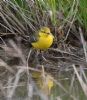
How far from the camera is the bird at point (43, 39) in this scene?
673 cm

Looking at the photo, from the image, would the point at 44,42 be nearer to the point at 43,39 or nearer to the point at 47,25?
the point at 43,39

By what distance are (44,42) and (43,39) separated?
98 millimetres

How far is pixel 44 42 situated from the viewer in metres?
6.87

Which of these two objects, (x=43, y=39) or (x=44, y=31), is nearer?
(x=44, y=31)

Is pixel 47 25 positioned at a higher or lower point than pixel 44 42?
higher

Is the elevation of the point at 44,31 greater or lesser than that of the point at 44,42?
greater

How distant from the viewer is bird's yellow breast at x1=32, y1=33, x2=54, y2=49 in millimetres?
6744

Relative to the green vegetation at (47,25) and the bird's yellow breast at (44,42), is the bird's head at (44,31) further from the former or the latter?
the green vegetation at (47,25)

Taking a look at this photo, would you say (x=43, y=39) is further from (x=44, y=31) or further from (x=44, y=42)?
(x=44, y=31)

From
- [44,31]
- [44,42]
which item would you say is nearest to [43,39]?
[44,42]

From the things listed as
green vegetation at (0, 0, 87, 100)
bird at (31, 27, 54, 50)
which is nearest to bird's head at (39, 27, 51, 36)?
bird at (31, 27, 54, 50)

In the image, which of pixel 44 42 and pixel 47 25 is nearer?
pixel 44 42

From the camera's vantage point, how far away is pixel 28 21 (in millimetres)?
6867

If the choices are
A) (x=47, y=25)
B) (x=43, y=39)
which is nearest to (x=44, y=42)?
(x=43, y=39)
